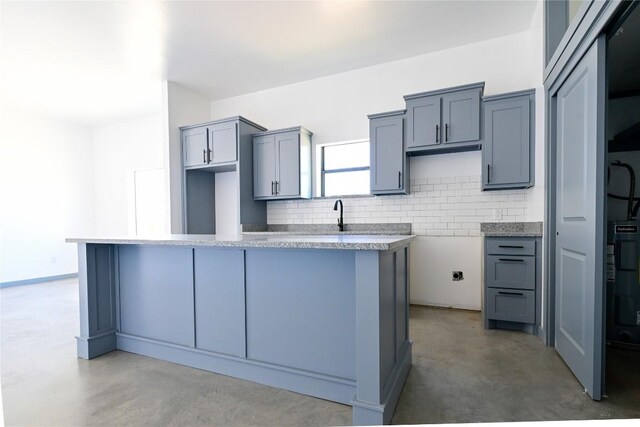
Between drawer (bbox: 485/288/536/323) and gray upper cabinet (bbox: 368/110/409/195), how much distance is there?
152cm

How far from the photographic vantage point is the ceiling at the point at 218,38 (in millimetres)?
3115

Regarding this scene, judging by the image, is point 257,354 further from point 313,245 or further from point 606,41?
point 606,41

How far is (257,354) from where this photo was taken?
210 centimetres

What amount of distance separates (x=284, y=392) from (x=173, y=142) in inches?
162

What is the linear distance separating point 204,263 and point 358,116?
310 centimetres

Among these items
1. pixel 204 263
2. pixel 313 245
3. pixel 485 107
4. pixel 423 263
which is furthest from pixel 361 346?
pixel 485 107

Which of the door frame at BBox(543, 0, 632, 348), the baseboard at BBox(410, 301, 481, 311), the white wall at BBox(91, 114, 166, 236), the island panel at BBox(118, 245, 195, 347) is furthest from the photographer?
the white wall at BBox(91, 114, 166, 236)

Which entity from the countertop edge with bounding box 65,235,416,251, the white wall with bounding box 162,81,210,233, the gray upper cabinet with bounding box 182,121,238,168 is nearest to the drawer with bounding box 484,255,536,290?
the countertop edge with bounding box 65,235,416,251

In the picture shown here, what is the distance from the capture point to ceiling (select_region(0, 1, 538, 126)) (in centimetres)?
312

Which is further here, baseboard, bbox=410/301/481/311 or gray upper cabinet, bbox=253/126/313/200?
gray upper cabinet, bbox=253/126/313/200

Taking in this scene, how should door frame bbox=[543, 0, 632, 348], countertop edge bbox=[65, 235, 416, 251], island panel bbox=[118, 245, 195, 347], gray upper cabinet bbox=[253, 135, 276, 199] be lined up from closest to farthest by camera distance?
countertop edge bbox=[65, 235, 416, 251], island panel bbox=[118, 245, 195, 347], door frame bbox=[543, 0, 632, 348], gray upper cabinet bbox=[253, 135, 276, 199]

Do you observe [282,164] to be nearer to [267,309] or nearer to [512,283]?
[267,309]

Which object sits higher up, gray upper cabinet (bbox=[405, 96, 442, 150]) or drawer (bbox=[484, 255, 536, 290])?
gray upper cabinet (bbox=[405, 96, 442, 150])

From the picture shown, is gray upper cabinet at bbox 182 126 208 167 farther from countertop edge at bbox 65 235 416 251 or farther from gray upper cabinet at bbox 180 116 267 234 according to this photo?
countertop edge at bbox 65 235 416 251
